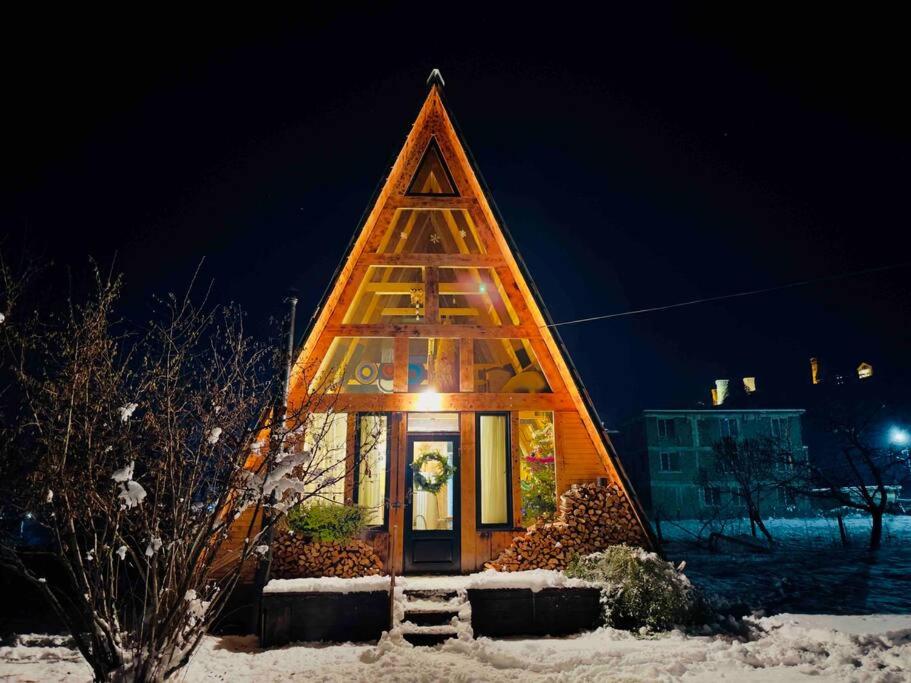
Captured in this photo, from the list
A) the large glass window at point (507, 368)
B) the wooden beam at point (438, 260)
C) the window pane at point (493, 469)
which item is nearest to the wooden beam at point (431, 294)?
the wooden beam at point (438, 260)

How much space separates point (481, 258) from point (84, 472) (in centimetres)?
696

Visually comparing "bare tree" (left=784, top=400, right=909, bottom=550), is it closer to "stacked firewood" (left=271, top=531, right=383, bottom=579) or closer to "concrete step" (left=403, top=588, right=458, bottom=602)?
"concrete step" (left=403, top=588, right=458, bottom=602)

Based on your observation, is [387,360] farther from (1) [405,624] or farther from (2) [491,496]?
(1) [405,624]

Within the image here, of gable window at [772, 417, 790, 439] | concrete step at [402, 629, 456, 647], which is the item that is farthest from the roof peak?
gable window at [772, 417, 790, 439]

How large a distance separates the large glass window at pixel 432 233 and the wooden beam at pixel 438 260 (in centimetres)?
114

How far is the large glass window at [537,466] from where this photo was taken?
9016 mm

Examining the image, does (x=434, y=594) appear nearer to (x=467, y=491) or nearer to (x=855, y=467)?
(x=467, y=491)

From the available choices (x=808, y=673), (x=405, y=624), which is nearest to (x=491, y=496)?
(x=405, y=624)

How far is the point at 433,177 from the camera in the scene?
10547 millimetres

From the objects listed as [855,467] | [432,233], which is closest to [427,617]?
[432,233]

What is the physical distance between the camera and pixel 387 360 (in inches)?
433

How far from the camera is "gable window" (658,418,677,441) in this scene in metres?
32.9

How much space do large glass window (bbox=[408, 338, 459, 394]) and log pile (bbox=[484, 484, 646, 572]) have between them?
291 centimetres

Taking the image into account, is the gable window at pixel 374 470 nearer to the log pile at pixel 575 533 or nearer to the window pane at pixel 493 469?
the window pane at pixel 493 469
